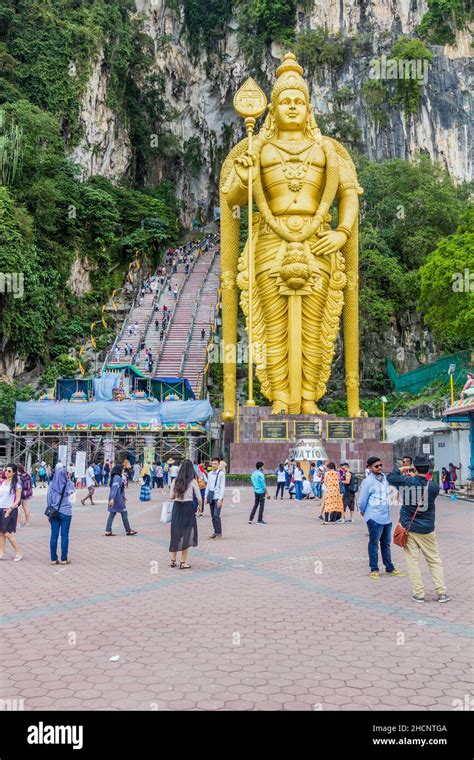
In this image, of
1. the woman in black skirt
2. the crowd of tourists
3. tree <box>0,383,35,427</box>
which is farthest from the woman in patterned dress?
tree <box>0,383,35,427</box>

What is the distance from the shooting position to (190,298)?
34.0 meters

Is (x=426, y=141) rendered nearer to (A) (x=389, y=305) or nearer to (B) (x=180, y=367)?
(A) (x=389, y=305)

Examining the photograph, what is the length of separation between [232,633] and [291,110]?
62.3 ft

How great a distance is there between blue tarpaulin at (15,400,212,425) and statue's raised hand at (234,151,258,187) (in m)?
7.34

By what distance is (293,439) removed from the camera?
1877 centimetres

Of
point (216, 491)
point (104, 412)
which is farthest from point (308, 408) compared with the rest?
point (216, 491)

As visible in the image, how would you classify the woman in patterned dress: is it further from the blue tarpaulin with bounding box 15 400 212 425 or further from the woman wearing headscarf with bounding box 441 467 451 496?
A: the blue tarpaulin with bounding box 15 400 212 425

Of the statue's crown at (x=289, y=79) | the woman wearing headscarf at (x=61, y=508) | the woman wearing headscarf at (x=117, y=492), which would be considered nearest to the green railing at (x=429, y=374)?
the statue's crown at (x=289, y=79)

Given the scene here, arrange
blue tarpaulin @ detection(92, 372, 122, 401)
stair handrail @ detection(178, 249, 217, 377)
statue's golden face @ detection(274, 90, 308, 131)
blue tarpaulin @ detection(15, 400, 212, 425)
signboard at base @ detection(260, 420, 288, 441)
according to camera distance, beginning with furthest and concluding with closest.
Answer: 1. stair handrail @ detection(178, 249, 217, 377)
2. blue tarpaulin @ detection(92, 372, 122, 401)
3. blue tarpaulin @ detection(15, 400, 212, 425)
4. statue's golden face @ detection(274, 90, 308, 131)
5. signboard at base @ detection(260, 420, 288, 441)

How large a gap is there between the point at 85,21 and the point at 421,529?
1478 inches

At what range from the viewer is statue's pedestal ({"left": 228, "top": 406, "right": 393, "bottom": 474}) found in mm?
18641

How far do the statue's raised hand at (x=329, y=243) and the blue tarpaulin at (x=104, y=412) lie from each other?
6.40 metres

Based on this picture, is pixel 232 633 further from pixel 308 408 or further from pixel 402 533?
pixel 308 408

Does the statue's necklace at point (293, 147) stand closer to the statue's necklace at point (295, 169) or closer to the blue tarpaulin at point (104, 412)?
the statue's necklace at point (295, 169)
